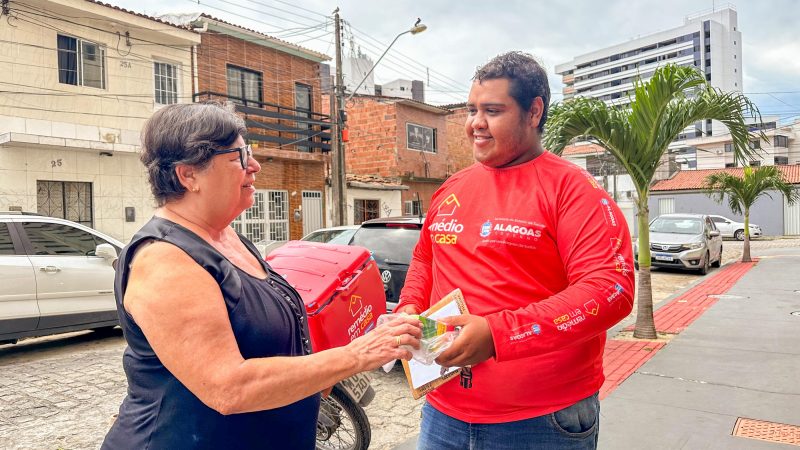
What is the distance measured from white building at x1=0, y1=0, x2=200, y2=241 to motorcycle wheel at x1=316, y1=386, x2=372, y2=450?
10835mm

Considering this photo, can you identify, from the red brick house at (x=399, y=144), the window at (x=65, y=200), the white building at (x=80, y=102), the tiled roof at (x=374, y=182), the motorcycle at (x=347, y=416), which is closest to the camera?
the motorcycle at (x=347, y=416)

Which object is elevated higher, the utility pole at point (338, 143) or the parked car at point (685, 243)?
the utility pole at point (338, 143)

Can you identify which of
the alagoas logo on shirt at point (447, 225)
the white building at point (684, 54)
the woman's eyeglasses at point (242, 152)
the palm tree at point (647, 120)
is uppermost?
the white building at point (684, 54)

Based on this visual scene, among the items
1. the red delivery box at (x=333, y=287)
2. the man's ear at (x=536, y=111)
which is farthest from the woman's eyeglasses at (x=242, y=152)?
the red delivery box at (x=333, y=287)

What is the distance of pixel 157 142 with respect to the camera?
5.20 ft

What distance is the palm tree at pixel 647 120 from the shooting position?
6617 millimetres

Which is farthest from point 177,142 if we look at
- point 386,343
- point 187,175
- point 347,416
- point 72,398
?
point 72,398

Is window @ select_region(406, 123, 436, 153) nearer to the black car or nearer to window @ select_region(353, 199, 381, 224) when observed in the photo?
window @ select_region(353, 199, 381, 224)

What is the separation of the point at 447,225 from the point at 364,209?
21.3m

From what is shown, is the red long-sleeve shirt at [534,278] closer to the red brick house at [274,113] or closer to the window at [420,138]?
the red brick house at [274,113]

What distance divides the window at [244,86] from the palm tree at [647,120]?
12760mm

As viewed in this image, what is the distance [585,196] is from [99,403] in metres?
4.88

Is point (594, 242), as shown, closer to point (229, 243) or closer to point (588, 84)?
point (229, 243)

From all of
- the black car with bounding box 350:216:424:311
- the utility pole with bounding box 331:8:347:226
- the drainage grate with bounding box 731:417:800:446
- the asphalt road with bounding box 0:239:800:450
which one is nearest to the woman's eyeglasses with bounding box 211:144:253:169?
the asphalt road with bounding box 0:239:800:450
